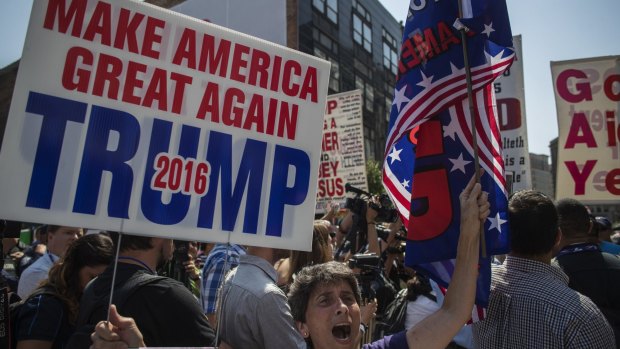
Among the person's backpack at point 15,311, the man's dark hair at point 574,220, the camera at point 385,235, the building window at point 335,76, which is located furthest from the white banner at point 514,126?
the building window at point 335,76

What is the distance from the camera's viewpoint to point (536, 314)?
1.87 meters

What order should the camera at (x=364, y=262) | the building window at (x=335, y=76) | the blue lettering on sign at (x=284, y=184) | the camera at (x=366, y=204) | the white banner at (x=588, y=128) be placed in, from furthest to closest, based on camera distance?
the building window at (x=335, y=76) → the white banner at (x=588, y=128) → the camera at (x=366, y=204) → the camera at (x=364, y=262) → the blue lettering on sign at (x=284, y=184)

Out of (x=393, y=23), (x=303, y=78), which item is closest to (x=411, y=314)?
(x=303, y=78)

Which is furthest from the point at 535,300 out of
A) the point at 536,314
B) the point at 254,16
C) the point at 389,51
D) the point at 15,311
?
the point at 389,51

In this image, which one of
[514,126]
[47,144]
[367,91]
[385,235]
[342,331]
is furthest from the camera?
[367,91]

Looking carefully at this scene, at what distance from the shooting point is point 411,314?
145 inches

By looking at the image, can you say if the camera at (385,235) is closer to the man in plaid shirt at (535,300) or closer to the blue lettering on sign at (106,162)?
the man in plaid shirt at (535,300)

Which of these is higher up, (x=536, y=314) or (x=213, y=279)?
(x=536, y=314)

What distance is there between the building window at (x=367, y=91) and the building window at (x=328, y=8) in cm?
488

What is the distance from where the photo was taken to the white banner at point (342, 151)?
7.05 metres

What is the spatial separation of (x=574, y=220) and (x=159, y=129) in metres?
2.48

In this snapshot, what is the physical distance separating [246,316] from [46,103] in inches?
49.5

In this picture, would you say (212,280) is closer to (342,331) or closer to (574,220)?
(342,331)

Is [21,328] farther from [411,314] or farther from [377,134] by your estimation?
[377,134]
